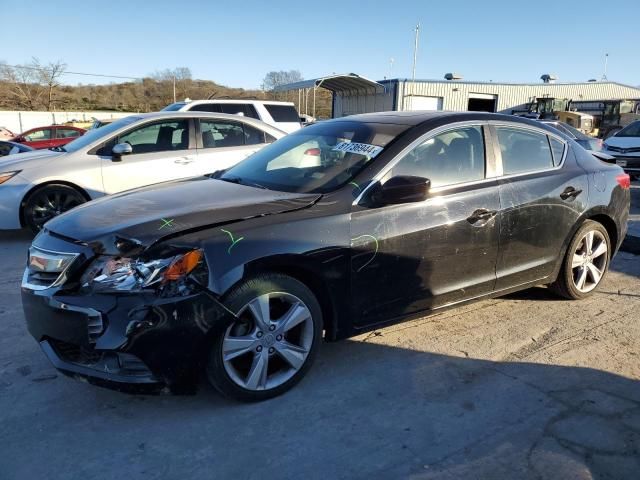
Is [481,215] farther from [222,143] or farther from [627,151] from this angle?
[627,151]

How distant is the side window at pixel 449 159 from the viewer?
11.9 ft

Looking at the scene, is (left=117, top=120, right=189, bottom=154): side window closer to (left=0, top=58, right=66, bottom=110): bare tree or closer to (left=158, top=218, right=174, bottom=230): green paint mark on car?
(left=158, top=218, right=174, bottom=230): green paint mark on car

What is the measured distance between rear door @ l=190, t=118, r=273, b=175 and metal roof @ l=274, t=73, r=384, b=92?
22.3m

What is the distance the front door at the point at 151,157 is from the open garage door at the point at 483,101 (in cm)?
3782

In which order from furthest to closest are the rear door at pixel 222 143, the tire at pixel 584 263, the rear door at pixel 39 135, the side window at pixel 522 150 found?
the rear door at pixel 39 135 → the rear door at pixel 222 143 → the tire at pixel 584 263 → the side window at pixel 522 150

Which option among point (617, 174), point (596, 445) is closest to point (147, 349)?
point (596, 445)

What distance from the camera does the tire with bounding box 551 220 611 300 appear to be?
4.50 metres

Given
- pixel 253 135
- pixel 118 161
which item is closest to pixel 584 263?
pixel 253 135

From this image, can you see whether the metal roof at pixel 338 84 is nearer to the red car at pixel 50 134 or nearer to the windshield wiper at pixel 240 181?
the red car at pixel 50 134

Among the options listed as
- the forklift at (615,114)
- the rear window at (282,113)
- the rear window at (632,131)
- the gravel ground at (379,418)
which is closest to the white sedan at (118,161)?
the gravel ground at (379,418)

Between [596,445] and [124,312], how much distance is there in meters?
2.47

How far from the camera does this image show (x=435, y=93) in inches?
1556

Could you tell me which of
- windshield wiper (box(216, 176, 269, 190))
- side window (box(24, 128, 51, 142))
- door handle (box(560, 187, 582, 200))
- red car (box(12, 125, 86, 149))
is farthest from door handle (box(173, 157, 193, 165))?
side window (box(24, 128, 51, 142))

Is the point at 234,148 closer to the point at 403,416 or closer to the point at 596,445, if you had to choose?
the point at 403,416
